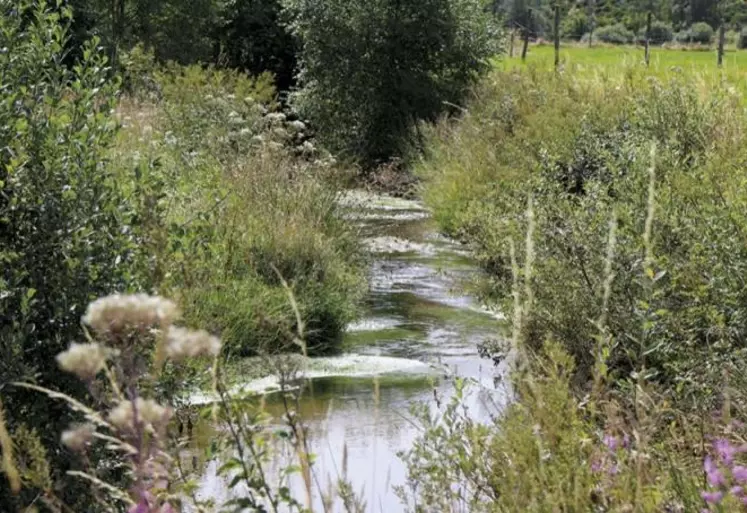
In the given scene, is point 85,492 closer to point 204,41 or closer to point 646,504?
point 646,504

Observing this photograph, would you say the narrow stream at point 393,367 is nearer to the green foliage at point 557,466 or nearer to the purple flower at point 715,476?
the green foliage at point 557,466

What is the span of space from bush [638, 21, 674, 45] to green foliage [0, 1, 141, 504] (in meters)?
81.0

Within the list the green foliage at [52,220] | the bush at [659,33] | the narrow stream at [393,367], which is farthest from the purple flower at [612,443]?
the bush at [659,33]

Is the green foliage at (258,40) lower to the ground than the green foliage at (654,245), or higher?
higher

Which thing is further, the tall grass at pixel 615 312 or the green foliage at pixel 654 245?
the green foliage at pixel 654 245

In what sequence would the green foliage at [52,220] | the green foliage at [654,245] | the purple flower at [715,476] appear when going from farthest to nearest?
the green foliage at [654,245] → the green foliage at [52,220] → the purple flower at [715,476]

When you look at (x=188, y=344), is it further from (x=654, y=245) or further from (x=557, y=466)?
(x=654, y=245)

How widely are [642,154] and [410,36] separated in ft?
46.8

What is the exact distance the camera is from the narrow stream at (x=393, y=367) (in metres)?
5.50

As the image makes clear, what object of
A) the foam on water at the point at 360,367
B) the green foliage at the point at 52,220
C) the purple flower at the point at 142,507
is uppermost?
the green foliage at the point at 52,220

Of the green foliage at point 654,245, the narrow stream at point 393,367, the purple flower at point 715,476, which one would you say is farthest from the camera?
the narrow stream at point 393,367

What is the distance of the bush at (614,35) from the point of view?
284ft

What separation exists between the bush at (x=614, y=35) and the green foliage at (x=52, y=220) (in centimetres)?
8354

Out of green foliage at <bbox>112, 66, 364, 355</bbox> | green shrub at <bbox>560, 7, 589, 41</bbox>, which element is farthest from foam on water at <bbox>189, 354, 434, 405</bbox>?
green shrub at <bbox>560, 7, 589, 41</bbox>
